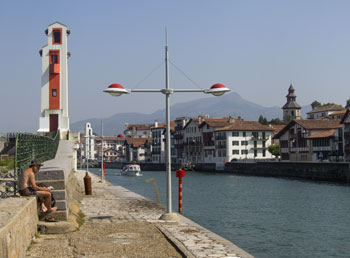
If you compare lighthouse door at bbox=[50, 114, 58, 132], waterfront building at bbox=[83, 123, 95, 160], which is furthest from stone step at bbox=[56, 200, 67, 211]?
lighthouse door at bbox=[50, 114, 58, 132]

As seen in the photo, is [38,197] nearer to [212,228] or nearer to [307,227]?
[212,228]

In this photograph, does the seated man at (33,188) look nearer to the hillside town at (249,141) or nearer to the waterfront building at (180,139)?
the hillside town at (249,141)

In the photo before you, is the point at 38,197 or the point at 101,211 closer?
the point at 38,197

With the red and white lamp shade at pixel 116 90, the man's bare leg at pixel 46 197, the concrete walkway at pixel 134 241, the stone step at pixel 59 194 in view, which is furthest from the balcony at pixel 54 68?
the man's bare leg at pixel 46 197

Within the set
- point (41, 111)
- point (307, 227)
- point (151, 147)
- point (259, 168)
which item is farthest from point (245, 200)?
point (151, 147)

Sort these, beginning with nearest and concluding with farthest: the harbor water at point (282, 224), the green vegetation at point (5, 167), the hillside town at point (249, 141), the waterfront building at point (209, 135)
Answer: the harbor water at point (282, 224), the green vegetation at point (5, 167), the hillside town at point (249, 141), the waterfront building at point (209, 135)

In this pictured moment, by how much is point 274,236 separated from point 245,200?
19120 mm

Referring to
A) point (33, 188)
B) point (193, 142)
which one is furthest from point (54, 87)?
point (193, 142)

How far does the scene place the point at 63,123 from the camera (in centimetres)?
5306

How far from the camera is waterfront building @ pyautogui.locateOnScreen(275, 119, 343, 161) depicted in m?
85.9

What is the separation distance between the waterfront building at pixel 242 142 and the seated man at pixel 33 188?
101 meters

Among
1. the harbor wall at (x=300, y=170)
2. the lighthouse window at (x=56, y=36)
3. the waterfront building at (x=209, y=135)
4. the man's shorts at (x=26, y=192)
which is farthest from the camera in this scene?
the waterfront building at (x=209, y=135)

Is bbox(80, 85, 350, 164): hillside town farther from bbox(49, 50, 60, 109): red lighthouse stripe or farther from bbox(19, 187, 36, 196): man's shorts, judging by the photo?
bbox(19, 187, 36, 196): man's shorts

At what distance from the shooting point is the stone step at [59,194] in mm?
13255
